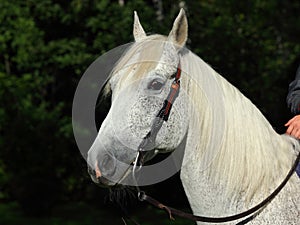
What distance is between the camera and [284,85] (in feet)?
30.2

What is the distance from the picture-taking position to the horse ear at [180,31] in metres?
2.71

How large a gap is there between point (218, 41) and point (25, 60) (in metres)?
3.05

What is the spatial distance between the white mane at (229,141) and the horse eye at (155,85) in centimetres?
14

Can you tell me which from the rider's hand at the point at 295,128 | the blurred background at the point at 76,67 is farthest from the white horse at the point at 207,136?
the blurred background at the point at 76,67

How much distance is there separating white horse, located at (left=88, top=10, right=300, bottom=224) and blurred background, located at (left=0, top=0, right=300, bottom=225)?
552cm

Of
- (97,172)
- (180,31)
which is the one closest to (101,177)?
(97,172)

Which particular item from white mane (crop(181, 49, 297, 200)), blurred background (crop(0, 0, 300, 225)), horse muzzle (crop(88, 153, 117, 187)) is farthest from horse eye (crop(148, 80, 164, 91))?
blurred background (crop(0, 0, 300, 225))

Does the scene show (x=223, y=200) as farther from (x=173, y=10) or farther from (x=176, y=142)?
(x=173, y=10)

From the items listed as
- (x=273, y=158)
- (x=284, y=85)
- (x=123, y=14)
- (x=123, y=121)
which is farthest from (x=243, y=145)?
(x=284, y=85)

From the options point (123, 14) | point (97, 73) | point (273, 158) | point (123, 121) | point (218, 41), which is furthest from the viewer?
point (218, 41)

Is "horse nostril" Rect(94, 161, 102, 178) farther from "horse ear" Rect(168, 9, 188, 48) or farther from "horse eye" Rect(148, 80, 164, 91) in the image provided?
"horse ear" Rect(168, 9, 188, 48)

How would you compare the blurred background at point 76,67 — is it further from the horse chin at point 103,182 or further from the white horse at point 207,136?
the horse chin at point 103,182

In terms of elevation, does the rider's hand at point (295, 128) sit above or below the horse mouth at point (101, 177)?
above

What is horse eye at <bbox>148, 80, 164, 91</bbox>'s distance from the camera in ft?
8.83
